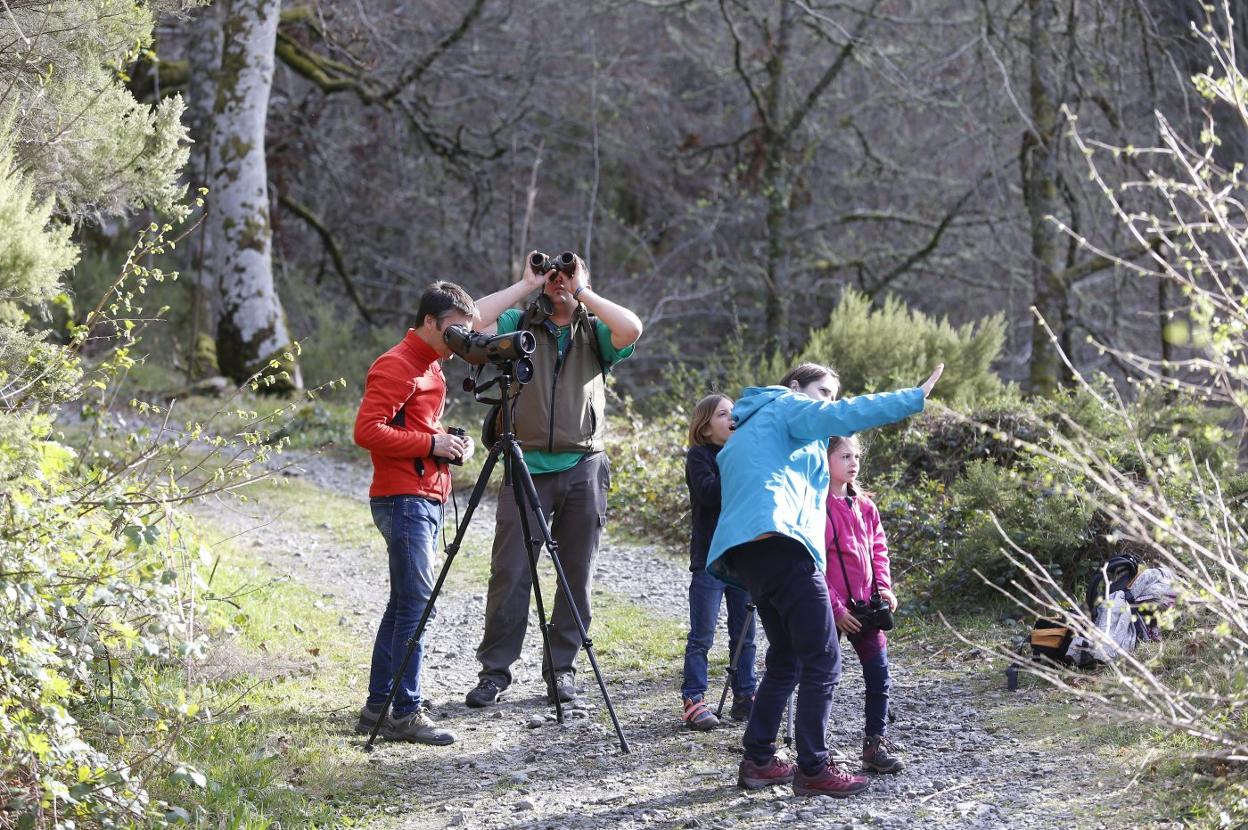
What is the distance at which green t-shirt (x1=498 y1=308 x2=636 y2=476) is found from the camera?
558cm

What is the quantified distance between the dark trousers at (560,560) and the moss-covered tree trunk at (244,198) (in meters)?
8.53

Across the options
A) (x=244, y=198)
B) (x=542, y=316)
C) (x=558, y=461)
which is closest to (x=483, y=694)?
(x=558, y=461)

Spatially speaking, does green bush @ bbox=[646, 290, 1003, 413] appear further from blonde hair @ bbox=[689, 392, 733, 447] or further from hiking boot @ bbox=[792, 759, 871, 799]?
hiking boot @ bbox=[792, 759, 871, 799]

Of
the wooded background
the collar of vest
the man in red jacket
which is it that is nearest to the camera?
the man in red jacket

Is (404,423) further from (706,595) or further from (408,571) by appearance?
(706,595)

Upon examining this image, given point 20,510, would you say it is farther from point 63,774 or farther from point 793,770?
point 793,770

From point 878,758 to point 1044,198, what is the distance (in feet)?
32.6

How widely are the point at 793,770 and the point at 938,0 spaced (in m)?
16.6

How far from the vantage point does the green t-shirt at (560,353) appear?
5.58m

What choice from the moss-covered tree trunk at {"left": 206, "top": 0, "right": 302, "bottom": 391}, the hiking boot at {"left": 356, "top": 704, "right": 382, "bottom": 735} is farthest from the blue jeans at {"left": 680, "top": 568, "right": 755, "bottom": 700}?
the moss-covered tree trunk at {"left": 206, "top": 0, "right": 302, "bottom": 391}

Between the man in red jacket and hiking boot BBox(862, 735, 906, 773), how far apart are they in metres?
1.67

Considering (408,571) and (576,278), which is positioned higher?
(576,278)

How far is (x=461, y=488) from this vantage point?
11109 millimetres

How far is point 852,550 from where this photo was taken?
491 cm
